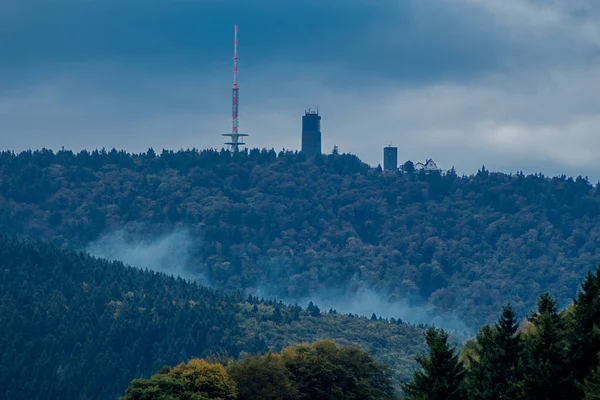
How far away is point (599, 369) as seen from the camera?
71562 millimetres

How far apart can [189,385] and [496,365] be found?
3986 centimetres

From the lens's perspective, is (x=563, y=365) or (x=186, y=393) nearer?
(x=563, y=365)

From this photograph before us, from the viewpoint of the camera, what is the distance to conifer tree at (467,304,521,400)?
82544 millimetres

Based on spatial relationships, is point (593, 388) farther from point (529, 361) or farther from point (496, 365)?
point (496, 365)

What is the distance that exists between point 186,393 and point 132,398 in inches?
164

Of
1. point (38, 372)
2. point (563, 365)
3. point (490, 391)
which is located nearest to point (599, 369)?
point (563, 365)

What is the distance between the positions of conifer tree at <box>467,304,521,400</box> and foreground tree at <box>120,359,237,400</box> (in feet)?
114

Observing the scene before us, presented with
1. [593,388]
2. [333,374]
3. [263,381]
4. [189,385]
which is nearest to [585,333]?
[593,388]

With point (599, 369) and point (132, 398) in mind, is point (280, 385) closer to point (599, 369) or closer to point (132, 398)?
point (132, 398)

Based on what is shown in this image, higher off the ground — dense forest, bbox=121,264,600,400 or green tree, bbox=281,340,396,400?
dense forest, bbox=121,264,600,400

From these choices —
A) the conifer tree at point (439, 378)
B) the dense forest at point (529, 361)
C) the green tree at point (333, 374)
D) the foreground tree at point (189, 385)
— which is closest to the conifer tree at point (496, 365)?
the dense forest at point (529, 361)

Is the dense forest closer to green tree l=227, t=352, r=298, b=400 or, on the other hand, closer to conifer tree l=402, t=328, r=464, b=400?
conifer tree l=402, t=328, r=464, b=400

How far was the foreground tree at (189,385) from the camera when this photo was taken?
11706 centimetres

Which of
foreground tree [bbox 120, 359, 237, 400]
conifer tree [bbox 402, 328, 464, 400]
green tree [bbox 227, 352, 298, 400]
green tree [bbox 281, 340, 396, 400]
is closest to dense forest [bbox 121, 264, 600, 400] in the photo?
conifer tree [bbox 402, 328, 464, 400]
